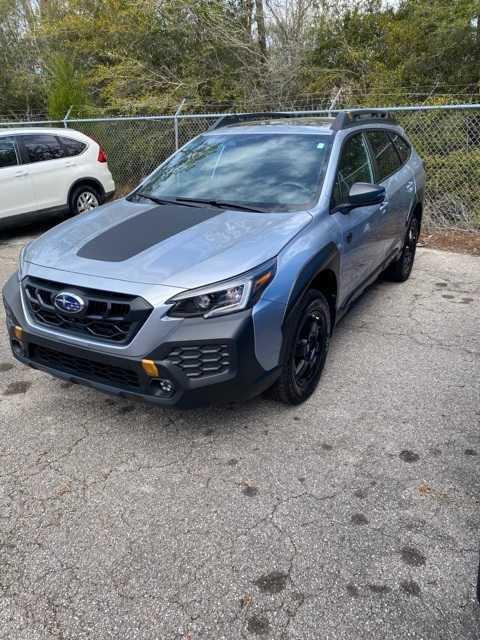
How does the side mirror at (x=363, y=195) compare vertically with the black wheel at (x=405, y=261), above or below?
above

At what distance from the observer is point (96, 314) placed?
108 inches

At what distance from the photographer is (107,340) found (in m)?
2.75

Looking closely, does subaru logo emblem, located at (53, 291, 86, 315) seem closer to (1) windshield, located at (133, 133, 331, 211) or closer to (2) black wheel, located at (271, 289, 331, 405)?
(2) black wheel, located at (271, 289, 331, 405)

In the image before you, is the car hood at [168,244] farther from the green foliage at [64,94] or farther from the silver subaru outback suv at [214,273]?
the green foliage at [64,94]

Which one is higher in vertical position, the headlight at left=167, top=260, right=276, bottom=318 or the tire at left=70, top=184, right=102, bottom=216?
the headlight at left=167, top=260, right=276, bottom=318

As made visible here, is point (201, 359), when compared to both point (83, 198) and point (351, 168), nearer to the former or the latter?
point (351, 168)

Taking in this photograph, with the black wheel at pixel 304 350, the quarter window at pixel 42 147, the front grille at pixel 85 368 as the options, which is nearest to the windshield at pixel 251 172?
the black wheel at pixel 304 350

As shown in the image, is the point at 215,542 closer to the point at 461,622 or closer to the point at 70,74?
the point at 461,622

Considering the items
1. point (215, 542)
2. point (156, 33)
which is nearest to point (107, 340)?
point (215, 542)

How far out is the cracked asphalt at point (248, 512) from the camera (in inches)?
80.2

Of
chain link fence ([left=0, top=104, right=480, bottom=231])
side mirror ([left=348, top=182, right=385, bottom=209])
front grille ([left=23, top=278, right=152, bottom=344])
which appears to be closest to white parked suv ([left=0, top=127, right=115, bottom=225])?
chain link fence ([left=0, top=104, right=480, bottom=231])

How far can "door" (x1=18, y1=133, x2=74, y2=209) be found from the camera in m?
7.84

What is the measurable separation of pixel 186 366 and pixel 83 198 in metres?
6.71

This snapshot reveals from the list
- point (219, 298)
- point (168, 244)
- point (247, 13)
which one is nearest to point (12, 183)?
point (168, 244)
